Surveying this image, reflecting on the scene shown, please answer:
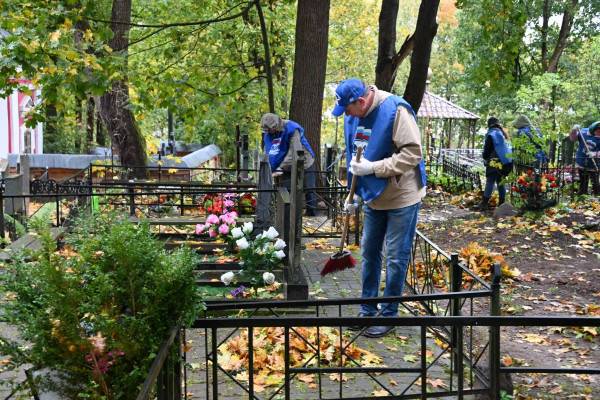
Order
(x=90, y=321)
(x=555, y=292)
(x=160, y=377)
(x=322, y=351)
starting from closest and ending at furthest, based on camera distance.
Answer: (x=90, y=321) < (x=160, y=377) < (x=322, y=351) < (x=555, y=292)

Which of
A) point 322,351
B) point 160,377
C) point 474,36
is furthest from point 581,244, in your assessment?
point 474,36

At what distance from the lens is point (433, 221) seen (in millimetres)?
14523

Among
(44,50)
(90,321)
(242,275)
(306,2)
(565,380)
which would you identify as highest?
(306,2)

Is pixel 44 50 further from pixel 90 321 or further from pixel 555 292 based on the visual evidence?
pixel 90 321

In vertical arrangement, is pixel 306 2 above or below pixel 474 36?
below

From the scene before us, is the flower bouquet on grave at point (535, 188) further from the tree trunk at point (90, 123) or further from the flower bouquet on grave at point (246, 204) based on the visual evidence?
the tree trunk at point (90, 123)

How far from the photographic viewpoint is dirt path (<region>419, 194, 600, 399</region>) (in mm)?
5730

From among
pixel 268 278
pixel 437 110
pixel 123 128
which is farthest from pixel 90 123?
pixel 268 278

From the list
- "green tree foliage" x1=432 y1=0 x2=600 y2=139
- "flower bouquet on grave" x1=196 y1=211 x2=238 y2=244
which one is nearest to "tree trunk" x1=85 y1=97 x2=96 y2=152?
"green tree foliage" x1=432 y1=0 x2=600 y2=139

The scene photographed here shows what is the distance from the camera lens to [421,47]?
13.6 metres

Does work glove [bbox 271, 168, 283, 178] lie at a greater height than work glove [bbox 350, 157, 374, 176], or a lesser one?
lesser

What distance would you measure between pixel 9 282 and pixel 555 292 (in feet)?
23.4

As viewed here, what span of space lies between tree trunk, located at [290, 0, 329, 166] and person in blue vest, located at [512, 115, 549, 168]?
12.9 ft

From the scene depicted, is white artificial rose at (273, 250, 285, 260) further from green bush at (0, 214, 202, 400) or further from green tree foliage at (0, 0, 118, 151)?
green bush at (0, 214, 202, 400)
